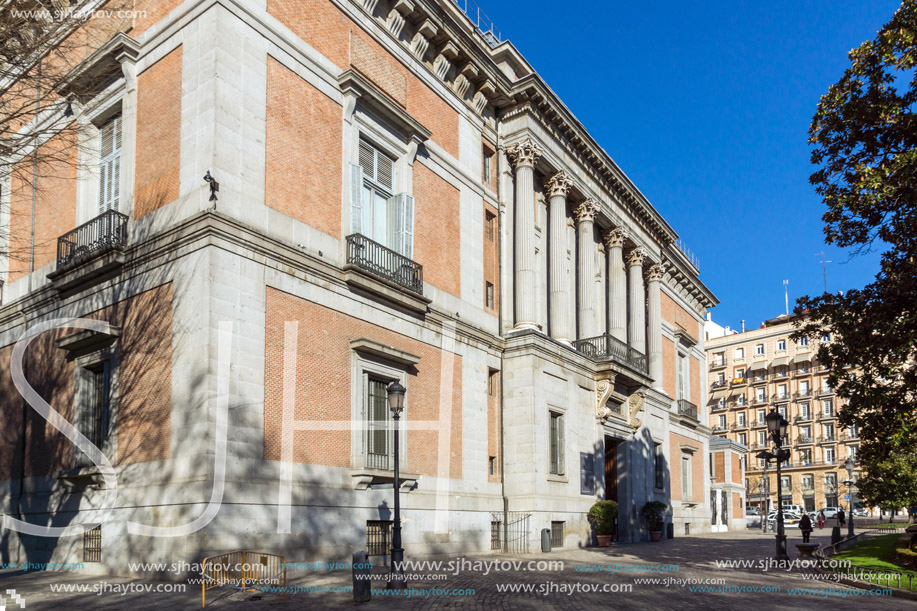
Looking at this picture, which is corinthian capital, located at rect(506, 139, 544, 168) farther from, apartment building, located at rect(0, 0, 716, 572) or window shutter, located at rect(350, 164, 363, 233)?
window shutter, located at rect(350, 164, 363, 233)

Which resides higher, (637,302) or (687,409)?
(637,302)

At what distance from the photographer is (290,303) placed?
18.7 meters

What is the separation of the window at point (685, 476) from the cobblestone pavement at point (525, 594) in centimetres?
2578

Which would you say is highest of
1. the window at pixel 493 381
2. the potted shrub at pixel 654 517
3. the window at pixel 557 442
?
the window at pixel 493 381

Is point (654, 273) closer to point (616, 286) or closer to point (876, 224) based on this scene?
point (616, 286)

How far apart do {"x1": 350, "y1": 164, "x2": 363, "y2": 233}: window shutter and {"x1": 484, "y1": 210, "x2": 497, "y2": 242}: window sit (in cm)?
794

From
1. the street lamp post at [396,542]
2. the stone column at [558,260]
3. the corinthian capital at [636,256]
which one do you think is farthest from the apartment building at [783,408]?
the street lamp post at [396,542]

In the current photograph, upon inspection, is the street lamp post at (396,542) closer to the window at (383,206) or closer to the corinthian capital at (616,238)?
the window at (383,206)

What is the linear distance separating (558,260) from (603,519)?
9.99 metres

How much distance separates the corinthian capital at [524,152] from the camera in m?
29.2

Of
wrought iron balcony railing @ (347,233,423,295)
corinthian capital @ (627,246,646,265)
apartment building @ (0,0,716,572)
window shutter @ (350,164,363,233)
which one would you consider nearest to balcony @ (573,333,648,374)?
apartment building @ (0,0,716,572)

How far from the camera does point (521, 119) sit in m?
29.6

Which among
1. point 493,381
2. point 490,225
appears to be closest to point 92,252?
point 493,381

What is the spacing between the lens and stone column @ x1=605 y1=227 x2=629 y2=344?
36969 mm
